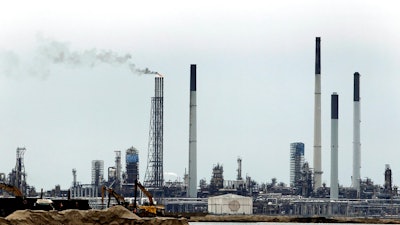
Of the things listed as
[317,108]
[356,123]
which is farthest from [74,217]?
[356,123]

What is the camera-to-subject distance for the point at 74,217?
59.6m

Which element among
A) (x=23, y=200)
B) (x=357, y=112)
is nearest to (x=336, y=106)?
(x=357, y=112)

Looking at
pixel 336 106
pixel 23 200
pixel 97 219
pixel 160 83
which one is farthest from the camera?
pixel 336 106

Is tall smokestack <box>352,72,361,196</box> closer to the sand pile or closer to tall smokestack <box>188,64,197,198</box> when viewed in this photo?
tall smokestack <box>188,64,197,198</box>

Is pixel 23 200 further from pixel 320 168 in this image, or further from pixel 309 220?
pixel 320 168

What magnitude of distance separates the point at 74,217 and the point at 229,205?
13757cm

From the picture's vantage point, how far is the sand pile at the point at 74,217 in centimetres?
5562

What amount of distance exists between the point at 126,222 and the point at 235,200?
13586cm

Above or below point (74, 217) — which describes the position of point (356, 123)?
above

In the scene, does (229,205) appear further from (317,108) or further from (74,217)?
(74,217)

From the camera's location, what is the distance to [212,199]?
653 ft

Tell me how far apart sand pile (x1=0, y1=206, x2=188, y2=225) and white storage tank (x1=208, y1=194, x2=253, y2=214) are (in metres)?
132

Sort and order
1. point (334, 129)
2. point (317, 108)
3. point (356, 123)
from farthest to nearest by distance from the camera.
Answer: point (356, 123), point (334, 129), point (317, 108)

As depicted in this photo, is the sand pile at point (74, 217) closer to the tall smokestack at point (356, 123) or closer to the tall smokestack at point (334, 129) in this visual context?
the tall smokestack at point (334, 129)
